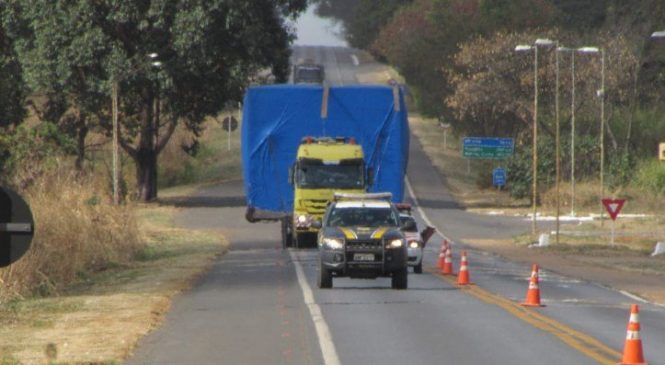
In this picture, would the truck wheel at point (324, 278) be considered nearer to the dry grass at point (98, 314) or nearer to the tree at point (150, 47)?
the dry grass at point (98, 314)

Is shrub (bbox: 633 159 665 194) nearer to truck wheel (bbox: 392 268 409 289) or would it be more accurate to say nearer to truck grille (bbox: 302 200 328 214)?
truck grille (bbox: 302 200 328 214)

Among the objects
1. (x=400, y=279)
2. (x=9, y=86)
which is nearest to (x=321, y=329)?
(x=400, y=279)

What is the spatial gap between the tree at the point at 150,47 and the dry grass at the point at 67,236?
2484 cm

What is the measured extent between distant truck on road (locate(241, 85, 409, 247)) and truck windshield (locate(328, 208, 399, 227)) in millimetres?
11294

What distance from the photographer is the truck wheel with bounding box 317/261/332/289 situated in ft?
98.8

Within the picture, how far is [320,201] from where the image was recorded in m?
43.2

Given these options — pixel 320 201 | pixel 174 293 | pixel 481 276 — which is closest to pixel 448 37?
pixel 320 201

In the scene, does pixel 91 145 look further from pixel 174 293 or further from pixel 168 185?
pixel 174 293

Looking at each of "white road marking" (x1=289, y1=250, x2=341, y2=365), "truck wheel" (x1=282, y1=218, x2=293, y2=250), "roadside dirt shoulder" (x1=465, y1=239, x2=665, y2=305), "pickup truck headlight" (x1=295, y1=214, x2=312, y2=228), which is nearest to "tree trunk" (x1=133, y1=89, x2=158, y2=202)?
"roadside dirt shoulder" (x1=465, y1=239, x2=665, y2=305)

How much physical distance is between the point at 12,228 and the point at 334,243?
767 inches

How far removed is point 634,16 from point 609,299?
6644cm

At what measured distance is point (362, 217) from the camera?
31.2 metres

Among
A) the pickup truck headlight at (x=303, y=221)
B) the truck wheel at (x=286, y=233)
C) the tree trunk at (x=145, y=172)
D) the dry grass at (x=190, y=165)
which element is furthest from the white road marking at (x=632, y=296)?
the dry grass at (x=190, y=165)

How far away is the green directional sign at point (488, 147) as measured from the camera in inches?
3238
